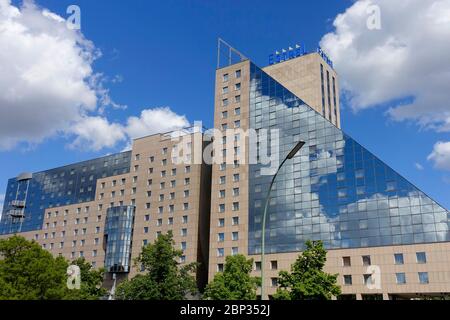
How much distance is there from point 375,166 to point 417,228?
11306mm

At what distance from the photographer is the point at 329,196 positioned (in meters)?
75.1

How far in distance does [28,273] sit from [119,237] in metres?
56.9

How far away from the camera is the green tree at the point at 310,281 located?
45875 millimetres

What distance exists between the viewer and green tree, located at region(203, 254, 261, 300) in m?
53.4

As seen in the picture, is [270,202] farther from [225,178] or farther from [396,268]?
[396,268]

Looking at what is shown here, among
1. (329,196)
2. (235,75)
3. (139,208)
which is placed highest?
(235,75)

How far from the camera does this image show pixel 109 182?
108m

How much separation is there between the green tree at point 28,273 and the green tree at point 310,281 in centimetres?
2157

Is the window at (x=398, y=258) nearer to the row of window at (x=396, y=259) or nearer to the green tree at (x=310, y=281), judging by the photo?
the row of window at (x=396, y=259)

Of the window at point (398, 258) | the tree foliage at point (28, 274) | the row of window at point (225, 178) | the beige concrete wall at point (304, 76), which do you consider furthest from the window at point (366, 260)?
the tree foliage at point (28, 274)

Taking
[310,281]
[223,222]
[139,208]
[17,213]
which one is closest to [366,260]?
[223,222]

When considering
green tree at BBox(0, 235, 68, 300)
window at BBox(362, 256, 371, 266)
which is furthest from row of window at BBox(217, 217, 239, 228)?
green tree at BBox(0, 235, 68, 300)
